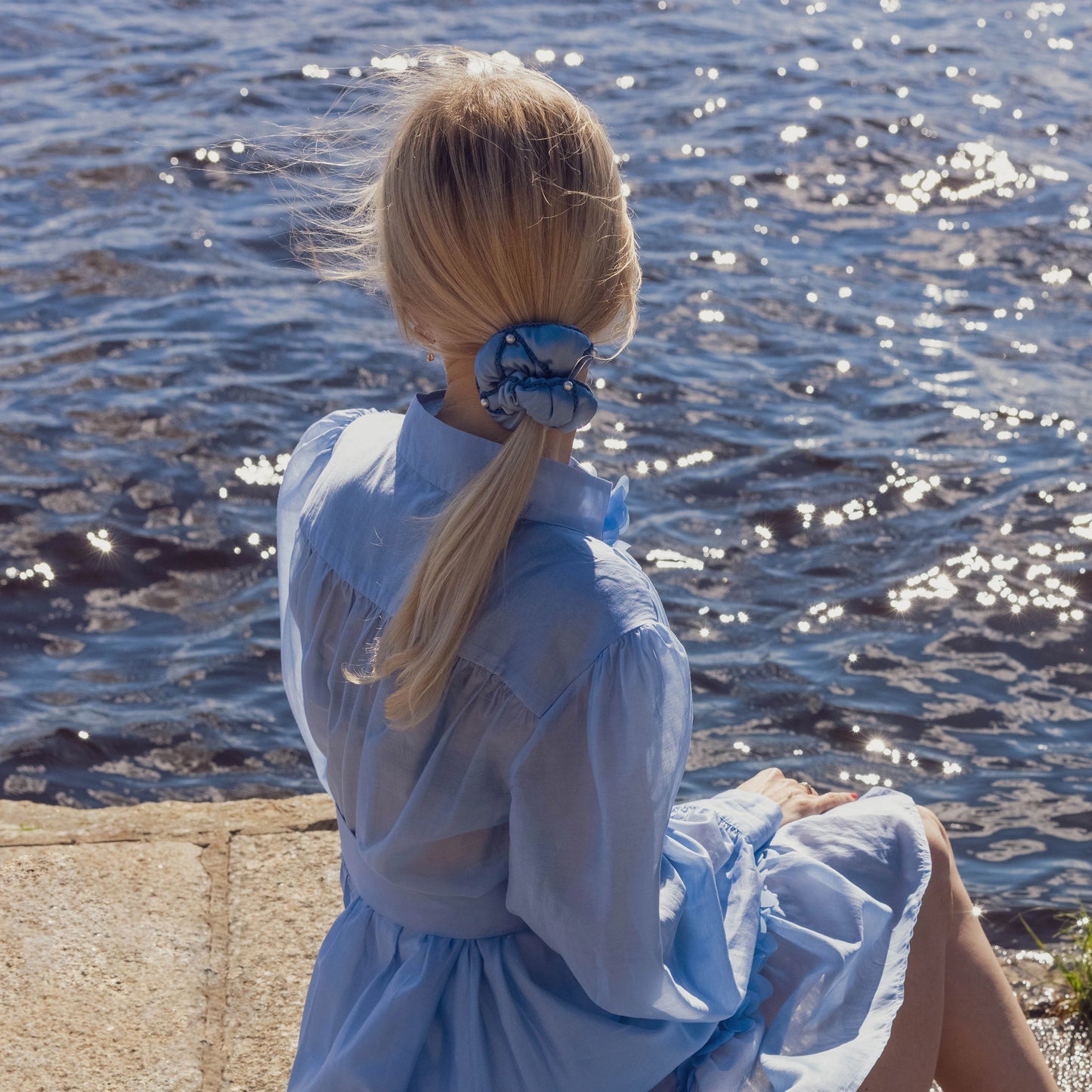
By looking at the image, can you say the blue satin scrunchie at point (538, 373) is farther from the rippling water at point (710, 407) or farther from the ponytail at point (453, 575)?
the rippling water at point (710, 407)

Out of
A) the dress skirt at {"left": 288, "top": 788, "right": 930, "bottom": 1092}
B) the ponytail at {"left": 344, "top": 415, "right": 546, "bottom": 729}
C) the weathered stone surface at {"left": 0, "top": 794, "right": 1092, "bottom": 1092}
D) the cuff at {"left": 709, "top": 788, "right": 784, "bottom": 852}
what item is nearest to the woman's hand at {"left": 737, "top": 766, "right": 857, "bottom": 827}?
the cuff at {"left": 709, "top": 788, "right": 784, "bottom": 852}

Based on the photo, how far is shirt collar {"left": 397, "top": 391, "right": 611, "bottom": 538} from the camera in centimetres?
165

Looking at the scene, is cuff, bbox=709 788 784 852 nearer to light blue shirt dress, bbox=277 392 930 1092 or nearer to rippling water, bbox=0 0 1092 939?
light blue shirt dress, bbox=277 392 930 1092

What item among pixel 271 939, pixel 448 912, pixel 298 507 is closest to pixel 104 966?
pixel 271 939

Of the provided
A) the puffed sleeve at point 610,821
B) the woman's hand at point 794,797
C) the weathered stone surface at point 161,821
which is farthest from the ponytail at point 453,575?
the weathered stone surface at point 161,821

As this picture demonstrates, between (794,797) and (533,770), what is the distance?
70 centimetres

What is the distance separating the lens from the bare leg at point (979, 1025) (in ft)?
6.68

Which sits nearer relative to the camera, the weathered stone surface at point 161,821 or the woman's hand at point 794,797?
the woman's hand at point 794,797

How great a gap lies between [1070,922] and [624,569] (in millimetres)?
2429

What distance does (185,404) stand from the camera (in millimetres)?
5977

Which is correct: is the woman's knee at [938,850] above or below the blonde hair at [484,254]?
below

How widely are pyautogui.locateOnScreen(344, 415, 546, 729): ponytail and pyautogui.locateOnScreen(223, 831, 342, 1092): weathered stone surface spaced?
3.54ft

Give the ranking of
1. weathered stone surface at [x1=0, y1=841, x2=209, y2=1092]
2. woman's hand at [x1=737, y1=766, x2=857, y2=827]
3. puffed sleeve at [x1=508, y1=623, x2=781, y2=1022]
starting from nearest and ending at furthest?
1. puffed sleeve at [x1=508, y1=623, x2=781, y2=1022]
2. woman's hand at [x1=737, y1=766, x2=857, y2=827]
3. weathered stone surface at [x1=0, y1=841, x2=209, y2=1092]

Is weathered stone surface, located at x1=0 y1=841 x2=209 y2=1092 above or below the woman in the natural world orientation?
below
